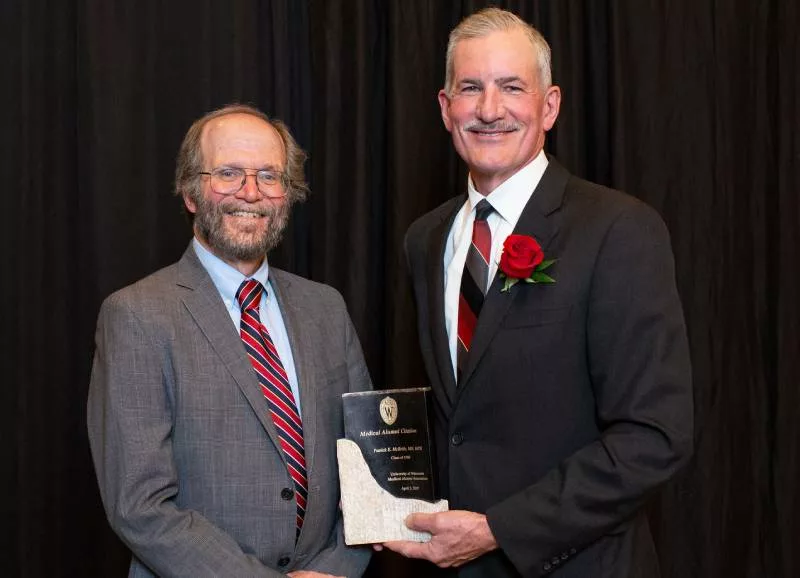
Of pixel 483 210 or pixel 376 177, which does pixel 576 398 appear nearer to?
pixel 483 210

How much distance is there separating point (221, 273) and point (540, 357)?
817 mm

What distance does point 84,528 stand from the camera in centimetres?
333

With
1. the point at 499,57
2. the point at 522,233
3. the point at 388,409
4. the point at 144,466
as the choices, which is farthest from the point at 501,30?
the point at 144,466

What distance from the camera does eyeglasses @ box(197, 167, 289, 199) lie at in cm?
241

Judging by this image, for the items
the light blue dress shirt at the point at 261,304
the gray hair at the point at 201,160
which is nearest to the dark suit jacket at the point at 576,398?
the light blue dress shirt at the point at 261,304

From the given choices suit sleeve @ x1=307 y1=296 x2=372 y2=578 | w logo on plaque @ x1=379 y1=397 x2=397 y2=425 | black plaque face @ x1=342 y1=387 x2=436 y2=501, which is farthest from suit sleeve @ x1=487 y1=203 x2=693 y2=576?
suit sleeve @ x1=307 y1=296 x2=372 y2=578

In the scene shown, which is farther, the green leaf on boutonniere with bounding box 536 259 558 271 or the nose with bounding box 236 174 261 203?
the nose with bounding box 236 174 261 203

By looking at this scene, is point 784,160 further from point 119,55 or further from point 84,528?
point 84,528

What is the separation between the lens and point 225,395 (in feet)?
7.22

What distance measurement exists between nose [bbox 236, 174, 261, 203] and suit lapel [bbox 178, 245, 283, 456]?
24 centimetres

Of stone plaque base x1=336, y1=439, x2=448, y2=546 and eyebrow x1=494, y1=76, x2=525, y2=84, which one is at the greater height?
eyebrow x1=494, y1=76, x2=525, y2=84

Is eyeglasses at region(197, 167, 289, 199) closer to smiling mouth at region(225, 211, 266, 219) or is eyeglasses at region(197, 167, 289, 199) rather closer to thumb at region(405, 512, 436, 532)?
smiling mouth at region(225, 211, 266, 219)

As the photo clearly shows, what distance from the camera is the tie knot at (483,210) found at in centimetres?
229

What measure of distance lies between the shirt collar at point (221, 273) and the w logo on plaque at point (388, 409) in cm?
46
